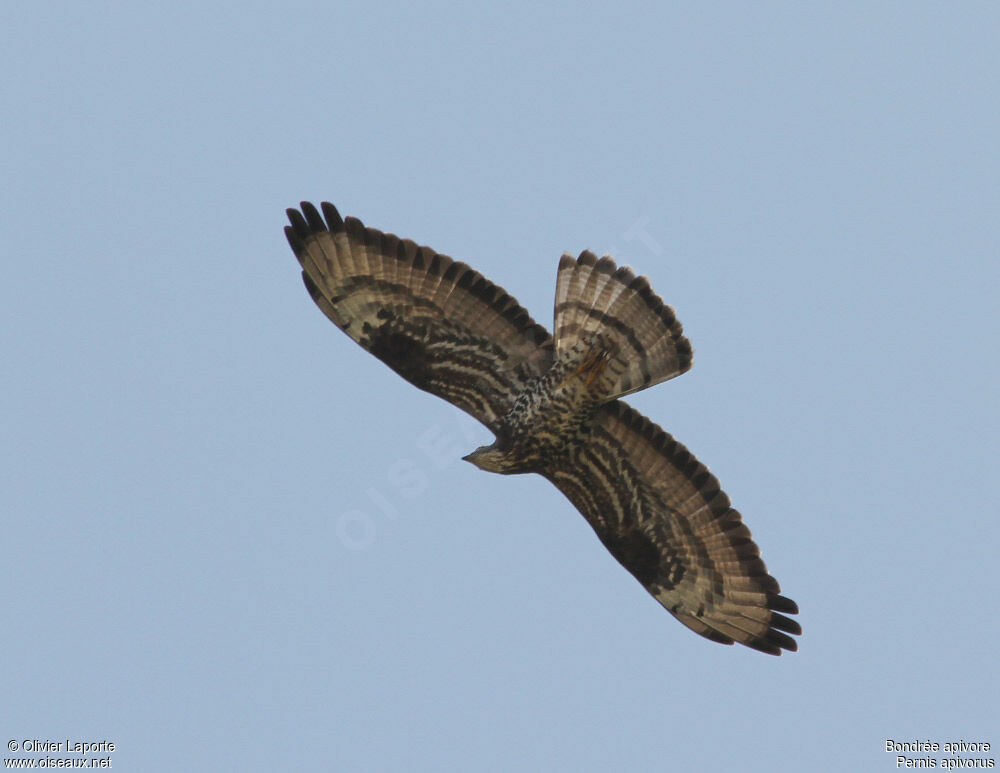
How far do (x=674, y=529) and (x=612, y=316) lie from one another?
6.34 ft

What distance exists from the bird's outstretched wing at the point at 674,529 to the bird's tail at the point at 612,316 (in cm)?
52

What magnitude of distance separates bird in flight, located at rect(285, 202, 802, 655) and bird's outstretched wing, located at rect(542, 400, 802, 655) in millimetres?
11

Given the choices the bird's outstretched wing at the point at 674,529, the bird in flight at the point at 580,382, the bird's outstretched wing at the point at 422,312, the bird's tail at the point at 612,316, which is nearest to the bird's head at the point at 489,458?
the bird in flight at the point at 580,382

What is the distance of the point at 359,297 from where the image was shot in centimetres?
1138

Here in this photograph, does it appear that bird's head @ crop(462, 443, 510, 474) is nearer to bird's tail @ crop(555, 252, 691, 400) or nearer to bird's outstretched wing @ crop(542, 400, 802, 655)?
bird's outstretched wing @ crop(542, 400, 802, 655)

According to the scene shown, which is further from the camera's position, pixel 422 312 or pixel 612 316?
pixel 422 312

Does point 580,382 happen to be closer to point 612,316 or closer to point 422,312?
point 612,316

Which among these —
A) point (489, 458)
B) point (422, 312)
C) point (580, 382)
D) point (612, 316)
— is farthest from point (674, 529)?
point (422, 312)

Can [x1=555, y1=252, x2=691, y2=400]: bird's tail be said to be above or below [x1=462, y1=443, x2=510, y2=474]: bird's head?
above

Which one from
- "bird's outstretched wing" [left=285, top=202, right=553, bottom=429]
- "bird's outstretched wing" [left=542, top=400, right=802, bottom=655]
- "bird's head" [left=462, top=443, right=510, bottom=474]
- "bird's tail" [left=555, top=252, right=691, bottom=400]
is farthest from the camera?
"bird's outstretched wing" [left=542, top=400, right=802, bottom=655]

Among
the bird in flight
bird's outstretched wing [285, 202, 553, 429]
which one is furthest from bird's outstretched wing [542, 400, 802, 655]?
bird's outstretched wing [285, 202, 553, 429]

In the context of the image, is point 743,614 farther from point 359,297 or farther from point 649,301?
point 359,297

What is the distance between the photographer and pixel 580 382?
11039mm

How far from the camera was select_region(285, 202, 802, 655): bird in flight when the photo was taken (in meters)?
11.0
